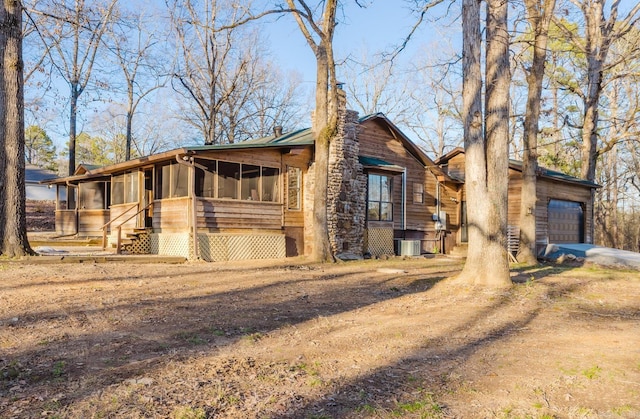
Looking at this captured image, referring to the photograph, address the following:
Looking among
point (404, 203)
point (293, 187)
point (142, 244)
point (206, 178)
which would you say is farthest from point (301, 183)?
point (142, 244)

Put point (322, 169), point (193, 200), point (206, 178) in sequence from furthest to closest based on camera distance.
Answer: point (206, 178) → point (322, 169) → point (193, 200)

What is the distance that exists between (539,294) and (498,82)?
385 cm

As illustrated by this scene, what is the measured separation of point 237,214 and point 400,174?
7619 millimetres

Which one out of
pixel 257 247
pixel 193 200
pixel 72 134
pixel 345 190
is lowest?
pixel 257 247

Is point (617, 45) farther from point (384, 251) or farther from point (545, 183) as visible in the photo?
point (384, 251)

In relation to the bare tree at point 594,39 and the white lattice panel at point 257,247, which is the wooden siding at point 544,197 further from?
the white lattice panel at point 257,247

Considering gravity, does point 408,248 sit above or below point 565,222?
below

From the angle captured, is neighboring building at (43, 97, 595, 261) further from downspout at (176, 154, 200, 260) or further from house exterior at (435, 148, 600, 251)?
house exterior at (435, 148, 600, 251)

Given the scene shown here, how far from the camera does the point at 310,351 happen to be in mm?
4684

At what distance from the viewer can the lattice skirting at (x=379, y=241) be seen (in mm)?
18250

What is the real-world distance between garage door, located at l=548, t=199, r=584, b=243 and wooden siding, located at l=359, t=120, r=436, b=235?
5200 mm

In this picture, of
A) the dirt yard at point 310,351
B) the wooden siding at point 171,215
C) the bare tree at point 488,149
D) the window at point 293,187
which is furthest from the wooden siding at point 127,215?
the bare tree at point 488,149

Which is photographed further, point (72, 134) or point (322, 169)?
point (72, 134)

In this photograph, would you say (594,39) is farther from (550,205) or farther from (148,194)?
(148,194)
